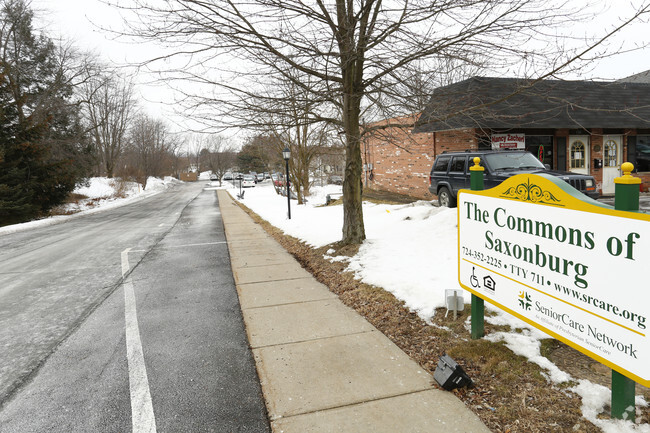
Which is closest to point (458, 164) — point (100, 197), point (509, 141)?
point (509, 141)

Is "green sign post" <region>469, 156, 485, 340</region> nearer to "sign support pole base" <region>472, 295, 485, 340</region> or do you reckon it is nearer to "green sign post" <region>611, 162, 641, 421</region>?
"sign support pole base" <region>472, 295, 485, 340</region>

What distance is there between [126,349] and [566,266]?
424 cm

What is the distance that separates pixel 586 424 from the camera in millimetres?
2633

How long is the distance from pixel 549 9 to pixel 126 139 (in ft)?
197

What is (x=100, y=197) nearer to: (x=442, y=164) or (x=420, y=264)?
(x=442, y=164)

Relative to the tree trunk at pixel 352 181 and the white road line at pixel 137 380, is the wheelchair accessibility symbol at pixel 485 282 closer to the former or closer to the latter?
the white road line at pixel 137 380

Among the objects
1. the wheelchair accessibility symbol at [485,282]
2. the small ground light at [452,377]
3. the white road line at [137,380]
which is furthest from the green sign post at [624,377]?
the white road line at [137,380]

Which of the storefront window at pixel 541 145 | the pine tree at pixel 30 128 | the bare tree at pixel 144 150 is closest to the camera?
the storefront window at pixel 541 145

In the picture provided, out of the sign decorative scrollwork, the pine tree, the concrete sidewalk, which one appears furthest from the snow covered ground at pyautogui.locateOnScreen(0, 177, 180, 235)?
the sign decorative scrollwork

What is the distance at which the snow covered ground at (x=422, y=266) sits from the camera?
3016 millimetres

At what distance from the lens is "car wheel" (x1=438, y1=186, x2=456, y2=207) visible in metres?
12.6

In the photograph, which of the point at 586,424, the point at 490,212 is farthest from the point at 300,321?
the point at 586,424

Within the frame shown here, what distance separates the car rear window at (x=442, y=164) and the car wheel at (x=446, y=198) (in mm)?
638

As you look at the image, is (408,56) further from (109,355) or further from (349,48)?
(109,355)
